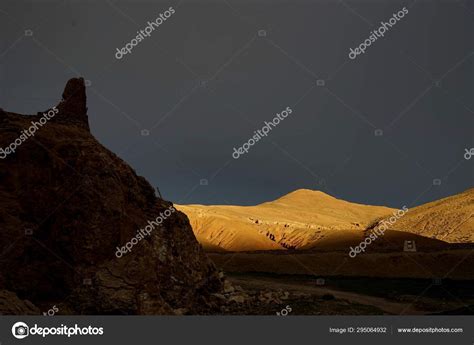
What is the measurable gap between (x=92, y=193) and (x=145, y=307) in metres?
4.76

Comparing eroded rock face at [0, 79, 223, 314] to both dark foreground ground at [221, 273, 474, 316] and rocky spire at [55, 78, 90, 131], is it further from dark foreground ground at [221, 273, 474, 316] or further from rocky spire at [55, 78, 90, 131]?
dark foreground ground at [221, 273, 474, 316]

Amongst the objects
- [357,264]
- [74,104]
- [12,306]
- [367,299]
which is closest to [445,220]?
[357,264]

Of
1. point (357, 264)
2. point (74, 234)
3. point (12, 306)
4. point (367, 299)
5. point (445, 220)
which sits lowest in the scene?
point (12, 306)

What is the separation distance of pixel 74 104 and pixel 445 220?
84452 mm

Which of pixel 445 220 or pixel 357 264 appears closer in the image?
pixel 357 264

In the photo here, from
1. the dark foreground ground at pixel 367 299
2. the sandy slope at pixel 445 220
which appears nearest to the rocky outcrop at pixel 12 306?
the dark foreground ground at pixel 367 299

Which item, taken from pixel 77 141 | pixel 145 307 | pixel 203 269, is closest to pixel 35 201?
pixel 77 141

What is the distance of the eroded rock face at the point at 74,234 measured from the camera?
14.2m

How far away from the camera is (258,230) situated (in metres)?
75.7

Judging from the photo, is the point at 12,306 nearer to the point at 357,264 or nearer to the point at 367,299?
the point at 367,299

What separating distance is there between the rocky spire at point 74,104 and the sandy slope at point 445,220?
7229 cm

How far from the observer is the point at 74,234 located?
581 inches

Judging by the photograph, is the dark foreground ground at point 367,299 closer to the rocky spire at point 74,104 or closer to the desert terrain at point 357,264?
the desert terrain at point 357,264

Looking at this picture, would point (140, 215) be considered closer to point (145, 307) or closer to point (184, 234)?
point (184, 234)
